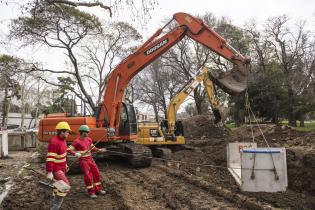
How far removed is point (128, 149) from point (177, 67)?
2956 cm

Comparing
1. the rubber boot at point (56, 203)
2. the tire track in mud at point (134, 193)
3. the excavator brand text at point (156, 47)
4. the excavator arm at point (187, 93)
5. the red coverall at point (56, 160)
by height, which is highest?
the excavator brand text at point (156, 47)

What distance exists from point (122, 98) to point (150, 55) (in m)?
1.79

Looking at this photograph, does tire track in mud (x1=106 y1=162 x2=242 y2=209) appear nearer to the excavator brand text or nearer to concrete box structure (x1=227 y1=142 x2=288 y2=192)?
concrete box structure (x1=227 y1=142 x2=288 y2=192)

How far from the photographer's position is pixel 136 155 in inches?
503

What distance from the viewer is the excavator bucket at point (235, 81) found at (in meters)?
11.9

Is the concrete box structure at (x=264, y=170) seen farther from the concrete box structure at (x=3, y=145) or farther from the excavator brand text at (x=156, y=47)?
the concrete box structure at (x=3, y=145)

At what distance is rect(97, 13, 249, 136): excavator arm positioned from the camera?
12.6m

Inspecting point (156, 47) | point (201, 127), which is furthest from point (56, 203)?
point (201, 127)

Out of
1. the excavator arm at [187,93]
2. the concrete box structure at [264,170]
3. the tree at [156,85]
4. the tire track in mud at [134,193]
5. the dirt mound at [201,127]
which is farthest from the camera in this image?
the tree at [156,85]

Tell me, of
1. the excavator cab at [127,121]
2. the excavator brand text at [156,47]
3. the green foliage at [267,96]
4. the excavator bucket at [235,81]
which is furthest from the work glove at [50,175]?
the green foliage at [267,96]

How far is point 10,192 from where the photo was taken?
9.46 m

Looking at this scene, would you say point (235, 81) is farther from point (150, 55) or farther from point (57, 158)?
point (57, 158)

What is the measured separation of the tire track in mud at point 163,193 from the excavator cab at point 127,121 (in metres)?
1.83

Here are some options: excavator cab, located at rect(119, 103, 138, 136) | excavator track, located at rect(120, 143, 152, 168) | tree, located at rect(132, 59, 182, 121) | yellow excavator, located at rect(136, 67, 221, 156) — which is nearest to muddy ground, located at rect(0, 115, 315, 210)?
excavator track, located at rect(120, 143, 152, 168)
